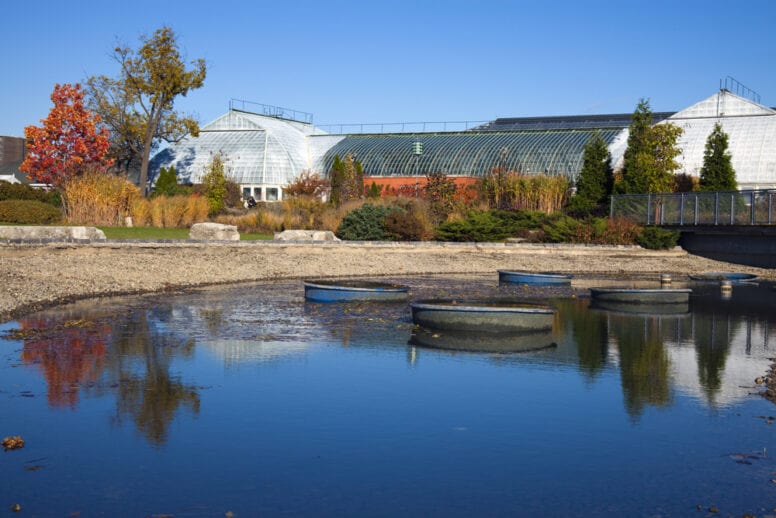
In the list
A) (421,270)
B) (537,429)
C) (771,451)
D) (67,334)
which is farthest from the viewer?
(421,270)

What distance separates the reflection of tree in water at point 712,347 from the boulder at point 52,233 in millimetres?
18367

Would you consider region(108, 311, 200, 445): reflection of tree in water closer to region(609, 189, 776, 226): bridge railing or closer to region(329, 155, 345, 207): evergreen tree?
region(609, 189, 776, 226): bridge railing

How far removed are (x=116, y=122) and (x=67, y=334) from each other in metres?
44.7

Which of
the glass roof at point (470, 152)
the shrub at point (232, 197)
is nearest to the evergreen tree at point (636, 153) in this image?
the glass roof at point (470, 152)

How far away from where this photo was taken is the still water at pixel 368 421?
802 cm

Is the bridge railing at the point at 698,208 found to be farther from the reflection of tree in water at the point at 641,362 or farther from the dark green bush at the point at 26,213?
the dark green bush at the point at 26,213

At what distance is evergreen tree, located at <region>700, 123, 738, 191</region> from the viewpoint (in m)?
45.8

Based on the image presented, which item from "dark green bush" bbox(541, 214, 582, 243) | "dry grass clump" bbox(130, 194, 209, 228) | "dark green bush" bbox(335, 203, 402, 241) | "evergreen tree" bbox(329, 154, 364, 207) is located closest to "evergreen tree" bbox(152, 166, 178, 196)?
"evergreen tree" bbox(329, 154, 364, 207)

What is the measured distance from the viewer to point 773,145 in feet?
176

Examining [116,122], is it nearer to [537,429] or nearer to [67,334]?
[67,334]

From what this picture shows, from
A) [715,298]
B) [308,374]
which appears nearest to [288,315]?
[308,374]

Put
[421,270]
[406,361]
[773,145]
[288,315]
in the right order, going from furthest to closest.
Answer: [773,145] → [421,270] → [288,315] → [406,361]

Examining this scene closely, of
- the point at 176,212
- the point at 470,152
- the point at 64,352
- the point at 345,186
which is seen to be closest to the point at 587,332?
the point at 64,352

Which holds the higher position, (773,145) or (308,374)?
(773,145)
